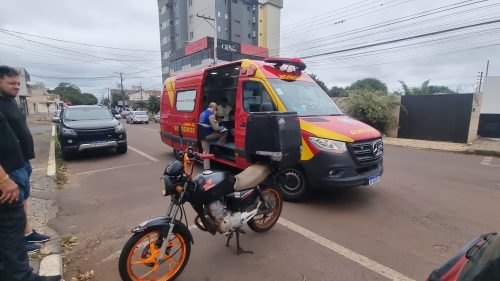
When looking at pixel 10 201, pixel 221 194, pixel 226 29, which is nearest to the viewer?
pixel 10 201

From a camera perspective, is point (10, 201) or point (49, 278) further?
point (49, 278)

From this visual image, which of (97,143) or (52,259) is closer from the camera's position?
(52,259)

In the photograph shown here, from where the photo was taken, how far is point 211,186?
2.88m

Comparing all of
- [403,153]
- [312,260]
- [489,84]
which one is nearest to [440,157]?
[403,153]

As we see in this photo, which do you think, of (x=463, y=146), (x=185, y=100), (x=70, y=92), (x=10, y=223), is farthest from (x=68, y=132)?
(x=70, y=92)

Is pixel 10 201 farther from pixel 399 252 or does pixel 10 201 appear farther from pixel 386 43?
pixel 386 43

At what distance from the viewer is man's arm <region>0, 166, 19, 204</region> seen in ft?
7.07

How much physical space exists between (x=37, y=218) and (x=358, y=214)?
15.8 ft

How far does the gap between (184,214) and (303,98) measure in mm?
3255

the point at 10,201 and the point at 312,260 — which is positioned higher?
the point at 10,201

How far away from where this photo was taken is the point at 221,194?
9.79 feet

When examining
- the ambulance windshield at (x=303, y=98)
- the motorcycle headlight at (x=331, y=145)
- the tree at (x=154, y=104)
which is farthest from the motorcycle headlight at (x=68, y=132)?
the tree at (x=154, y=104)

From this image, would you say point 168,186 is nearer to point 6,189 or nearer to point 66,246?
point 6,189

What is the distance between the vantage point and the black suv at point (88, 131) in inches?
308
